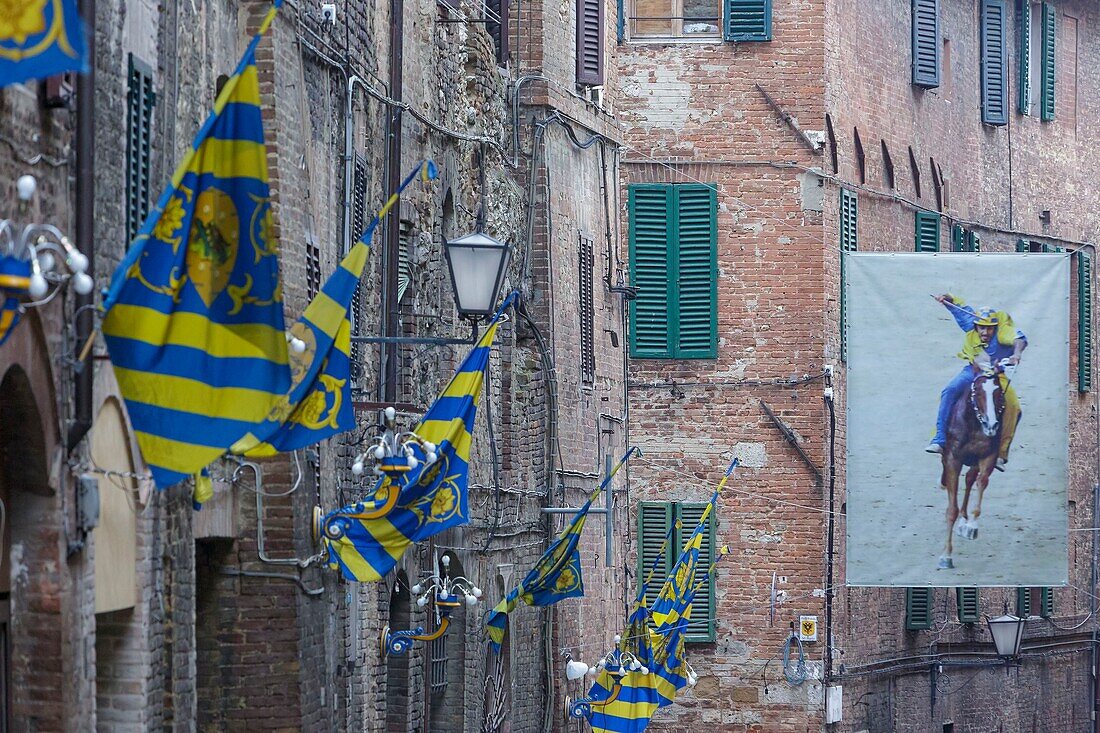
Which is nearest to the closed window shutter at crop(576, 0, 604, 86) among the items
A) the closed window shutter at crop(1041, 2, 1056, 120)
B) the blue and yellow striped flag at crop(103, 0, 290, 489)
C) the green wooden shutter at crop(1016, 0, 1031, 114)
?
the green wooden shutter at crop(1016, 0, 1031, 114)

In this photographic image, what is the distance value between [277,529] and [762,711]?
1436cm

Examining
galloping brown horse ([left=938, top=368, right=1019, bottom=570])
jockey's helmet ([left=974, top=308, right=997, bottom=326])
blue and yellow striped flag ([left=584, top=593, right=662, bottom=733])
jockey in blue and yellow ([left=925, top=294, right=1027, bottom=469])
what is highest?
jockey's helmet ([left=974, top=308, right=997, bottom=326])

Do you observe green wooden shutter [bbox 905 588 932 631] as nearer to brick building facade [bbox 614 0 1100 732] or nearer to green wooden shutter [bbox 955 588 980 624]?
green wooden shutter [bbox 955 588 980 624]

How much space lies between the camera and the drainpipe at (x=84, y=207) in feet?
33.6

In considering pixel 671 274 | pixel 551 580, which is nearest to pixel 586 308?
pixel 671 274

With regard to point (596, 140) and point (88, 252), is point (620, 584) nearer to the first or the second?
point (596, 140)

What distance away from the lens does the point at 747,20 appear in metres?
27.5

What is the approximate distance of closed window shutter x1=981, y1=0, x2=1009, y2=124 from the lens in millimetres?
32562

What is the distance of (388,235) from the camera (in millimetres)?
16625

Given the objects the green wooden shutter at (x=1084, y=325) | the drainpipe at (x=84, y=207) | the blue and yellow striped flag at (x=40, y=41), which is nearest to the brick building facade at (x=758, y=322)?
the green wooden shutter at (x=1084, y=325)

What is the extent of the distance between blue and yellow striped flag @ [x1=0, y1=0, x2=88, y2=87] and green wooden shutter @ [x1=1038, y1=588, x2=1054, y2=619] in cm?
2766

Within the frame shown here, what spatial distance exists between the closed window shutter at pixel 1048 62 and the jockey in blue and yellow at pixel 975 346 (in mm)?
11585

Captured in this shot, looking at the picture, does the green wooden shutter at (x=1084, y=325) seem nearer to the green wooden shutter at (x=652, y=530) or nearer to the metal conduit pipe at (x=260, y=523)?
the green wooden shutter at (x=652, y=530)

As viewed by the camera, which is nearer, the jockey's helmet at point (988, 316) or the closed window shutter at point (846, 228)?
the jockey's helmet at point (988, 316)
